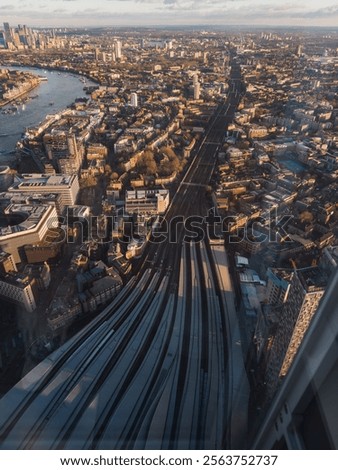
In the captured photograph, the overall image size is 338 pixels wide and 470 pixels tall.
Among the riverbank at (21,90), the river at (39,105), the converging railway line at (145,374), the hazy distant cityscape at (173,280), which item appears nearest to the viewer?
the hazy distant cityscape at (173,280)

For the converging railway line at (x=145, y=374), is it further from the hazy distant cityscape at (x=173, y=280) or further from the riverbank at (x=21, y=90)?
the riverbank at (x=21, y=90)

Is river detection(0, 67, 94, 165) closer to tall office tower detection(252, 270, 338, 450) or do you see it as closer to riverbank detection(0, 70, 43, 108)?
riverbank detection(0, 70, 43, 108)

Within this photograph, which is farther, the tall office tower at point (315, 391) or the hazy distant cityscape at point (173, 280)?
the hazy distant cityscape at point (173, 280)

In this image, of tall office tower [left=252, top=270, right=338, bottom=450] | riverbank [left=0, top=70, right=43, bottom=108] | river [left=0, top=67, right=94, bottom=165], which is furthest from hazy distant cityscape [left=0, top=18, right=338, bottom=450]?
riverbank [left=0, top=70, right=43, bottom=108]

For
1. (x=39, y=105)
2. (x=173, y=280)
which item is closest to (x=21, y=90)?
(x=39, y=105)

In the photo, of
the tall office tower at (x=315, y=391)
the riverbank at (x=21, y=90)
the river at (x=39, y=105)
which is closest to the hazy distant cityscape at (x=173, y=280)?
the tall office tower at (x=315, y=391)

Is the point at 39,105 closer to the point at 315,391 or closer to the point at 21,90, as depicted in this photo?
the point at 21,90
